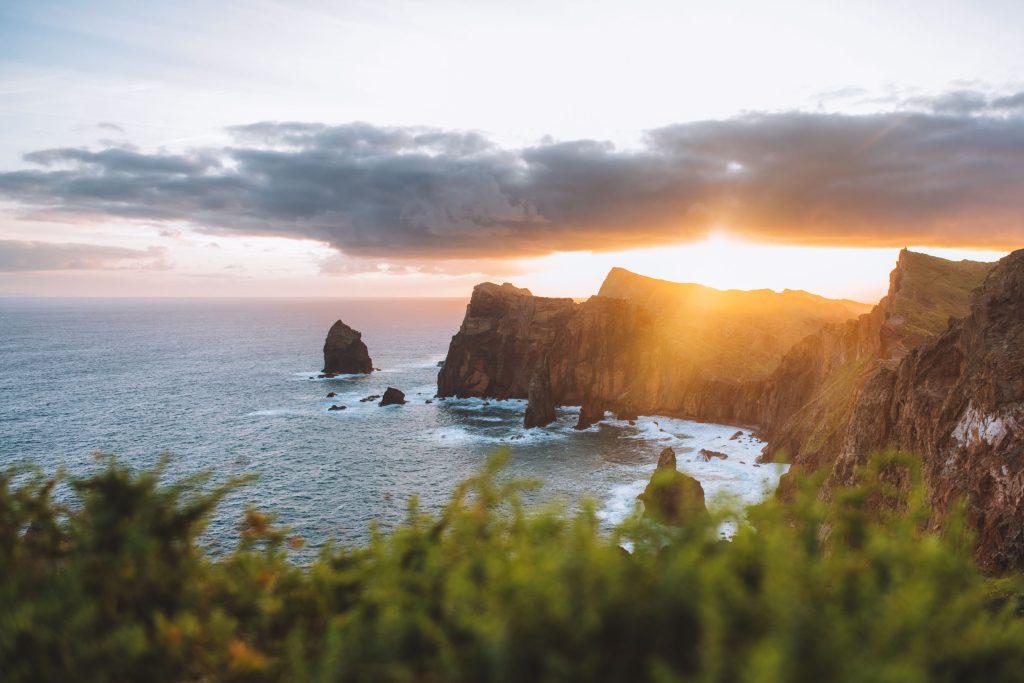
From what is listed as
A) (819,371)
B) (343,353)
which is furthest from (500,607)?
(343,353)

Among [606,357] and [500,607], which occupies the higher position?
[500,607]

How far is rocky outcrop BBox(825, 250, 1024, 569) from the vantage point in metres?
32.0

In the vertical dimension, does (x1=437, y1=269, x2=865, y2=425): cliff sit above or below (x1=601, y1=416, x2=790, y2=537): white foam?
above

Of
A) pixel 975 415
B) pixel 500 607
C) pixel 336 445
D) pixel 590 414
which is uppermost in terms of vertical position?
pixel 500 607

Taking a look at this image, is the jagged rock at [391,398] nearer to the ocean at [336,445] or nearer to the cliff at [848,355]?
the ocean at [336,445]

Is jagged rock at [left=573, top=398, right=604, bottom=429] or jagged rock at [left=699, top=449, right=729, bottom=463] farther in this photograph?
jagged rock at [left=573, top=398, right=604, bottom=429]

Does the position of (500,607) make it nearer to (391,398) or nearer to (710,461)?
(710,461)

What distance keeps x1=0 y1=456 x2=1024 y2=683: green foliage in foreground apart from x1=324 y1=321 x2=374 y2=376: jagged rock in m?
167

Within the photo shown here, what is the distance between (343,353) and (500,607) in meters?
172

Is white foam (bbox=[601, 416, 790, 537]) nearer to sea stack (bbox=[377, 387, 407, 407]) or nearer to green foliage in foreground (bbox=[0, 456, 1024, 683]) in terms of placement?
sea stack (bbox=[377, 387, 407, 407])

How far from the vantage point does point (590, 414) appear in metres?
117

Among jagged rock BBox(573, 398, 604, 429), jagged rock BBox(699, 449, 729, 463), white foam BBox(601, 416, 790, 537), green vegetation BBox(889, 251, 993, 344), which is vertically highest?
green vegetation BBox(889, 251, 993, 344)

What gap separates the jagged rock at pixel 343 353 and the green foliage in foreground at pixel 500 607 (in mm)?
166905

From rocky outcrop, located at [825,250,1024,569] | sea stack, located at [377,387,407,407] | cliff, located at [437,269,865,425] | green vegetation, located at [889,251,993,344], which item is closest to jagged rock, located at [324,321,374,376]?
cliff, located at [437,269,865,425]
